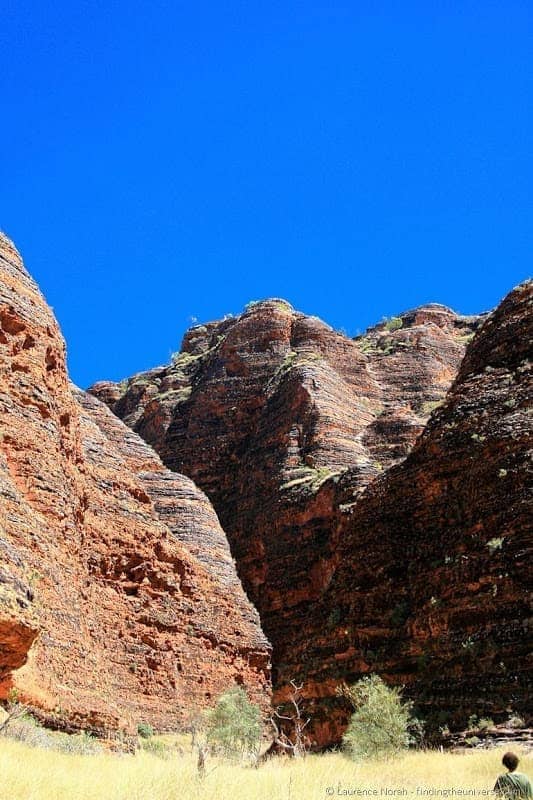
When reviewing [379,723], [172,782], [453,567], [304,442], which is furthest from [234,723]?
[172,782]

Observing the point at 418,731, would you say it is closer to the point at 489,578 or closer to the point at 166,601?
the point at 489,578

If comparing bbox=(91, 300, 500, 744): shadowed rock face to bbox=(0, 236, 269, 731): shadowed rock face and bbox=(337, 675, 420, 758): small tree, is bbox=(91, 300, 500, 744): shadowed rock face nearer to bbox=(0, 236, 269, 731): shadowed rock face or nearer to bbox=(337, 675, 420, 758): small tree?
bbox=(337, 675, 420, 758): small tree

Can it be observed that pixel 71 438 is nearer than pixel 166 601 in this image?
Yes

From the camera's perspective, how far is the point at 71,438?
28.9 m

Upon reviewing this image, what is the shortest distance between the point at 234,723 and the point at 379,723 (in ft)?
48.7

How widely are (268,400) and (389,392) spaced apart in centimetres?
1039

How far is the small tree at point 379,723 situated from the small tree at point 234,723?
927cm

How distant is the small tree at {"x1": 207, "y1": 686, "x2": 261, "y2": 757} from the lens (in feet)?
104

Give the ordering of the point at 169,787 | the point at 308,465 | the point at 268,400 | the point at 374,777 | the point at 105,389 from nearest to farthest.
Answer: the point at 169,787
the point at 374,777
the point at 308,465
the point at 268,400
the point at 105,389

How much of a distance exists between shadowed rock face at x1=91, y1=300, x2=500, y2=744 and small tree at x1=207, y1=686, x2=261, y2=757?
113 inches

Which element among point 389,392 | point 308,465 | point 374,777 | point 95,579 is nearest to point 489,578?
point 374,777

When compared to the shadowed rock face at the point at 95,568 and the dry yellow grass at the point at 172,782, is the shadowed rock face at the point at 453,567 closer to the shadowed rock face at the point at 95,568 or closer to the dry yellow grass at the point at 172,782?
the dry yellow grass at the point at 172,782

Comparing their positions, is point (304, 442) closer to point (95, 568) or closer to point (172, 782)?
point (95, 568)

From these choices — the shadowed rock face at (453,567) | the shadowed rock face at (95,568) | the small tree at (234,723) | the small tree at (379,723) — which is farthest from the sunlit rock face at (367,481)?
the shadowed rock face at (95,568)
